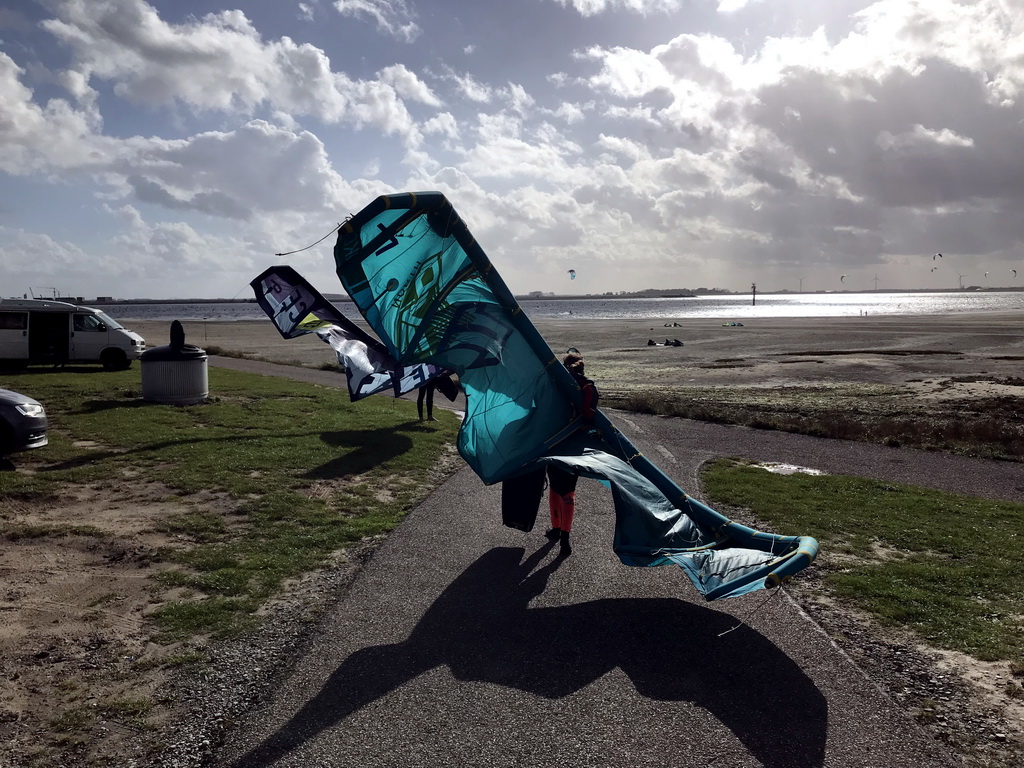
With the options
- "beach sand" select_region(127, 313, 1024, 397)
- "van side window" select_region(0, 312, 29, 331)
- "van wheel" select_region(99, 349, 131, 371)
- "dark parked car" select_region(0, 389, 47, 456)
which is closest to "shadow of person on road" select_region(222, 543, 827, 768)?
"dark parked car" select_region(0, 389, 47, 456)

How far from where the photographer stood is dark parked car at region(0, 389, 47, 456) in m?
11.6

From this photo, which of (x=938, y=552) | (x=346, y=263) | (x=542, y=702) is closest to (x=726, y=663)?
(x=542, y=702)

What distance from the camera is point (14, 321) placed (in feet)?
87.0

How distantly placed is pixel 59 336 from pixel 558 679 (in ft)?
93.7

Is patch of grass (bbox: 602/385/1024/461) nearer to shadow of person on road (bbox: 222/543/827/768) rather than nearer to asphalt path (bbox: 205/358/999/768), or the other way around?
asphalt path (bbox: 205/358/999/768)

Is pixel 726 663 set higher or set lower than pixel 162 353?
lower

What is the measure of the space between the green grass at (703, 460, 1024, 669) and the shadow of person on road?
5.80 feet

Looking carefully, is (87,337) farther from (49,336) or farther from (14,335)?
(14,335)

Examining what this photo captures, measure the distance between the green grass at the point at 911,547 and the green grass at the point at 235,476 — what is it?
5522 mm

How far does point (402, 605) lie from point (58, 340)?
26578mm

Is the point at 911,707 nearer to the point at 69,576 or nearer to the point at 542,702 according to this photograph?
the point at 542,702

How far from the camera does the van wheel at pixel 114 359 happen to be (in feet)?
91.5

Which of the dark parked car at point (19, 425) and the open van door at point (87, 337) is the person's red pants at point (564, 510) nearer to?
the dark parked car at point (19, 425)

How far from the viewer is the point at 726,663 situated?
18.9 feet
